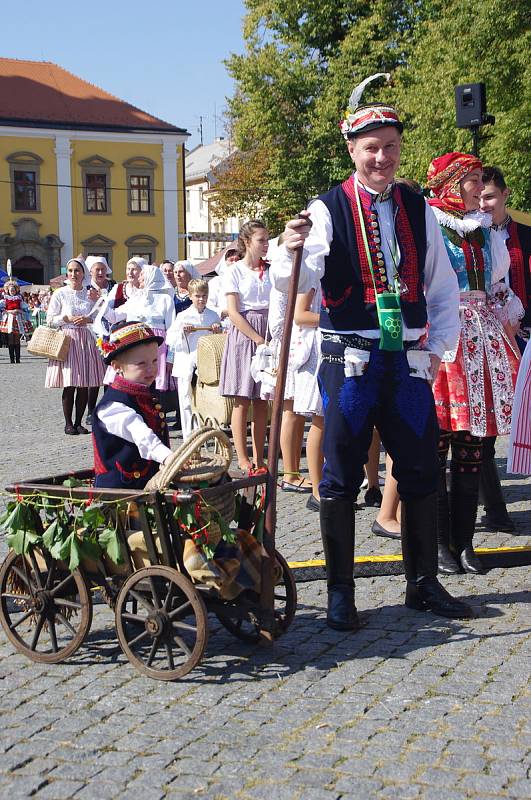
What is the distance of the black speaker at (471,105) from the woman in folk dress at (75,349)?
4.61 m

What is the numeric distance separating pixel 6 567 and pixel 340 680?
56.5 inches

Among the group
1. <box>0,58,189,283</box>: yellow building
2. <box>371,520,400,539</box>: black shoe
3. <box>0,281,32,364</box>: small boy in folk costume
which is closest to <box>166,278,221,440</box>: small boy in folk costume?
<box>371,520,400,539</box>: black shoe

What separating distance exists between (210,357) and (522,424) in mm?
4327

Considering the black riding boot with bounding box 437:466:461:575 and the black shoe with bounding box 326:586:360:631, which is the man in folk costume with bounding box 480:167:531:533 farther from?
the black shoe with bounding box 326:586:360:631

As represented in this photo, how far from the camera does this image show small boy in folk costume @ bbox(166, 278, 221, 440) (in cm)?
1004

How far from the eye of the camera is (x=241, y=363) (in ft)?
28.1

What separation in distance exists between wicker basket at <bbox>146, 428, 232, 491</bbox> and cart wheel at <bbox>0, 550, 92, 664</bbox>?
1.79 ft

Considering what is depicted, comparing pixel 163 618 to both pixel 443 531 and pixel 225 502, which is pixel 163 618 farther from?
pixel 443 531

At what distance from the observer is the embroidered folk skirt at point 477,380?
533 cm

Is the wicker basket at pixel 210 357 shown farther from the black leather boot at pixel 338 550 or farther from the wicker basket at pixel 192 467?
the wicker basket at pixel 192 467

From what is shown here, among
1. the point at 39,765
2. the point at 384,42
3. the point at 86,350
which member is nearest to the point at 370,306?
the point at 39,765

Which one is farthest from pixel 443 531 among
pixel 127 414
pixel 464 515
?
pixel 127 414

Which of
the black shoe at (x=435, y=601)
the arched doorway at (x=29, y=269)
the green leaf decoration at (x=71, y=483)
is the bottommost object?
the black shoe at (x=435, y=601)

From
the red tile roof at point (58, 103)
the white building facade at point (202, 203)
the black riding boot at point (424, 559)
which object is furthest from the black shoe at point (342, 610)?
the white building facade at point (202, 203)
